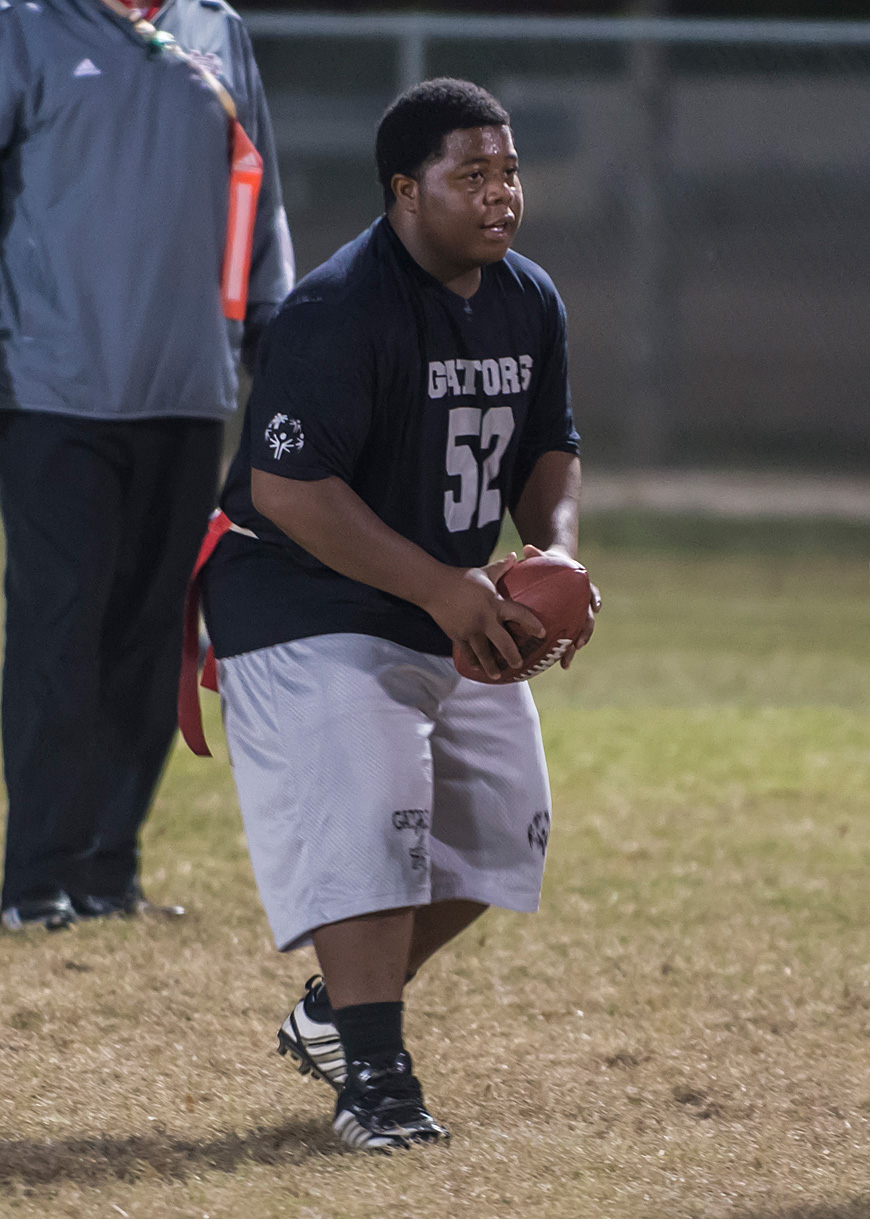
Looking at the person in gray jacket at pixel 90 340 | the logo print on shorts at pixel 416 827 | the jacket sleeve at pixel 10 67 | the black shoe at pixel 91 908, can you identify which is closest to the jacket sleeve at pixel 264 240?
the person in gray jacket at pixel 90 340

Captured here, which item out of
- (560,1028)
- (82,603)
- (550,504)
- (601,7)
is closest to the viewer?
(550,504)

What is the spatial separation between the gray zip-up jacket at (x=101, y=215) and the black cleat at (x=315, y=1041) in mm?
1436

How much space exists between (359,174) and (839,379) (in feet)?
30.9

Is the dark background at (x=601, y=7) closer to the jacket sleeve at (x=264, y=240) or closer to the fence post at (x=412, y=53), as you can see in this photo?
the fence post at (x=412, y=53)

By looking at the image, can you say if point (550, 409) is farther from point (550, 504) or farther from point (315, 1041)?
point (315, 1041)

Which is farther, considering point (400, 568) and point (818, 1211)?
point (400, 568)

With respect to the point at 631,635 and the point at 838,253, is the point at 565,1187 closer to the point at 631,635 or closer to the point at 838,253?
the point at 631,635

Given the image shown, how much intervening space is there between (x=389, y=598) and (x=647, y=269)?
8.78m

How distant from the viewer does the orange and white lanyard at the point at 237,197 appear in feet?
13.6

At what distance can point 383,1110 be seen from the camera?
299 centimetres

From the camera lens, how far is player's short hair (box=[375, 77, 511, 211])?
3.06 m

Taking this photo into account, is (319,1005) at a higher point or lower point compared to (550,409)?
lower

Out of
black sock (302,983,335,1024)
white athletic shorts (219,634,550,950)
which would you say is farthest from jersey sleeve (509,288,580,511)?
black sock (302,983,335,1024)

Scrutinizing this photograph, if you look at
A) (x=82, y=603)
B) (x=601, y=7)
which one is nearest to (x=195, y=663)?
(x=82, y=603)
